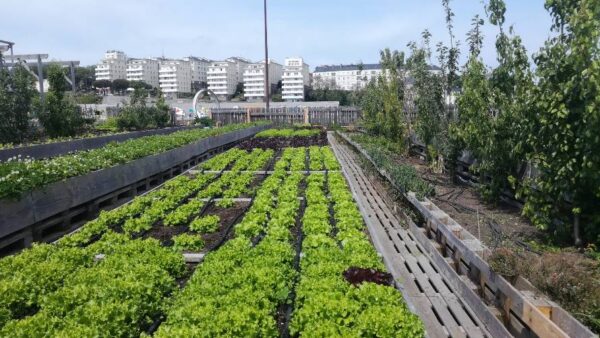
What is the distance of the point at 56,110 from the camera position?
749 inches

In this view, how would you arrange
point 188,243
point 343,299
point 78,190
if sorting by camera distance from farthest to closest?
1. point 78,190
2. point 188,243
3. point 343,299

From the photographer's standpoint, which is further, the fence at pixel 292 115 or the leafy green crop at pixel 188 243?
the fence at pixel 292 115

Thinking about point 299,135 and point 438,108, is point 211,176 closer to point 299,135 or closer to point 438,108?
point 438,108

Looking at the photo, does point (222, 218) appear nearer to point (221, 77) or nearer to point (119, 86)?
point (119, 86)

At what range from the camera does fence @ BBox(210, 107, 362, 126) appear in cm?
3506

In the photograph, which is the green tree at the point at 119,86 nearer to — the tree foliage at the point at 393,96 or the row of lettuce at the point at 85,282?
the tree foliage at the point at 393,96

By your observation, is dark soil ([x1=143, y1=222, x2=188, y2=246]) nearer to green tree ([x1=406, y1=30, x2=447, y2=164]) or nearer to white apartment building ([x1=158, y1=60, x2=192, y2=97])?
green tree ([x1=406, y1=30, x2=447, y2=164])

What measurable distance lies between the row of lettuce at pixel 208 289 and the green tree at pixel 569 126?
2.51 meters

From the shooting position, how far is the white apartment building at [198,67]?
144500mm

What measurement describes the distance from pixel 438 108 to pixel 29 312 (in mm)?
9483

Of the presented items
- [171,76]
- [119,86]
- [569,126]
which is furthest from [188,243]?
[171,76]

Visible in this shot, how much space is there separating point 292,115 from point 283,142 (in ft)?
49.5

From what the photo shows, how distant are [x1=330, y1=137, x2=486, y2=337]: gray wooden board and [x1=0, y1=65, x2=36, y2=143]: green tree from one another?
1399 cm

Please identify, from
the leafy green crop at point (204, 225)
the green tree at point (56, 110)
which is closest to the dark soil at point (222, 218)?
the leafy green crop at point (204, 225)
